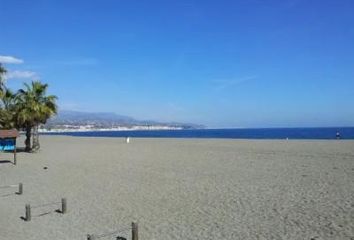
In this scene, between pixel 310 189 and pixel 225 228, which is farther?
pixel 310 189

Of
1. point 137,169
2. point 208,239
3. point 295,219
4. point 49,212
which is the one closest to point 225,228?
point 208,239

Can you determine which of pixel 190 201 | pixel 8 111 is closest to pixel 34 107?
pixel 8 111

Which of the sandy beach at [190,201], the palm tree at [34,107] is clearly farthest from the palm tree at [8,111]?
the sandy beach at [190,201]

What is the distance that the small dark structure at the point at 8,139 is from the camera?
23.8m

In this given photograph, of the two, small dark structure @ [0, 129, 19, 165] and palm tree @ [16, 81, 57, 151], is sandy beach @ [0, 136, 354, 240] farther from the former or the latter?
palm tree @ [16, 81, 57, 151]

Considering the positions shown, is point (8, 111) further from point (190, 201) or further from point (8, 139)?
point (190, 201)

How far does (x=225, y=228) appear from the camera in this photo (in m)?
9.75

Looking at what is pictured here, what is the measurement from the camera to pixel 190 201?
12953 millimetres

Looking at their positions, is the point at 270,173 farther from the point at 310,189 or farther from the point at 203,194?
the point at 203,194

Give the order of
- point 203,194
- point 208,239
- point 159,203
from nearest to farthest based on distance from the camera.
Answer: point 208,239 < point 159,203 < point 203,194

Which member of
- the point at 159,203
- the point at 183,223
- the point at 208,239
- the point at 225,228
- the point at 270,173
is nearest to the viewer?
the point at 208,239

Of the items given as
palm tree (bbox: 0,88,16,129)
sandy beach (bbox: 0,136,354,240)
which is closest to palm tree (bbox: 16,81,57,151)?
palm tree (bbox: 0,88,16,129)

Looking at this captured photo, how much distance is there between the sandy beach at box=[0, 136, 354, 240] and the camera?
9.73 m

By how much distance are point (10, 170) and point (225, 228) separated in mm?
15997
